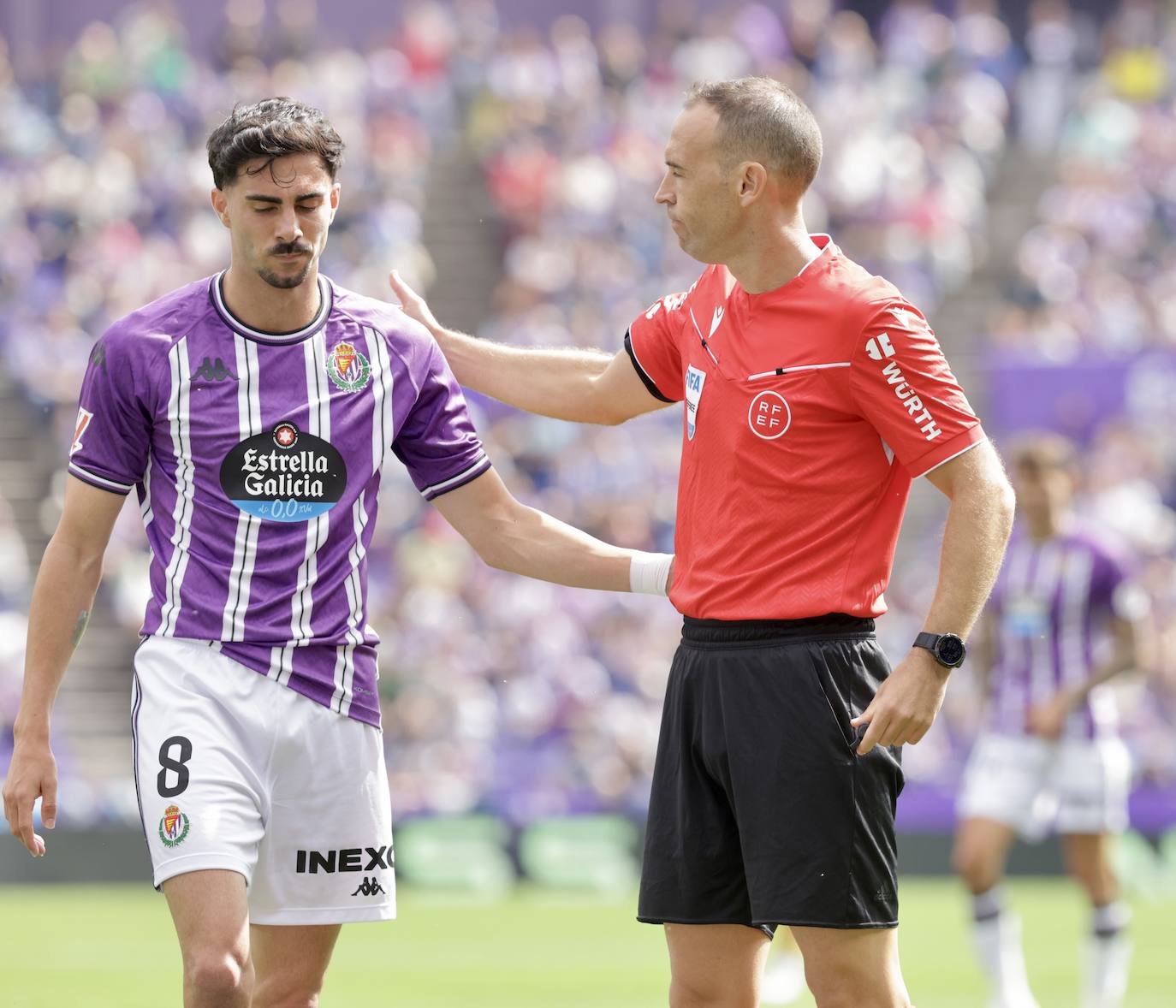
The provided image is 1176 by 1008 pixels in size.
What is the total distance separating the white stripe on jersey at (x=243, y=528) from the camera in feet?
15.9

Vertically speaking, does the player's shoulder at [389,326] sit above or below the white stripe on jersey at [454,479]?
above

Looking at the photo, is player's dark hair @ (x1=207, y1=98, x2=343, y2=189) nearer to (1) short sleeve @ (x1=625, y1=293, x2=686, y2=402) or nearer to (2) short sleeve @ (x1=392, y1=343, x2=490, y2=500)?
(2) short sleeve @ (x1=392, y1=343, x2=490, y2=500)

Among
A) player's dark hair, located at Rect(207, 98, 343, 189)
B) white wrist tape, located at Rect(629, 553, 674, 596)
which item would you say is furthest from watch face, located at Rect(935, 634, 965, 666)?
player's dark hair, located at Rect(207, 98, 343, 189)

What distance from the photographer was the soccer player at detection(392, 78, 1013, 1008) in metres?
4.65

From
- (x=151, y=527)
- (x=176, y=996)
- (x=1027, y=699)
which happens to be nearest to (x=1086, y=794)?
(x=1027, y=699)

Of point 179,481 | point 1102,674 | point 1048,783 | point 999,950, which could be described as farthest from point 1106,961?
point 179,481

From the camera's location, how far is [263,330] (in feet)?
16.3

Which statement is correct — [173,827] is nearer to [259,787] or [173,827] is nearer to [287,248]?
[259,787]

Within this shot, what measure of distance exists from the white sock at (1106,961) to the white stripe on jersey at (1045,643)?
3.75ft

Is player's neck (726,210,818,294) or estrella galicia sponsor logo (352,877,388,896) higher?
player's neck (726,210,818,294)

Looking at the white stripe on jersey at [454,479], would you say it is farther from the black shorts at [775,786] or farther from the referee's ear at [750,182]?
the referee's ear at [750,182]

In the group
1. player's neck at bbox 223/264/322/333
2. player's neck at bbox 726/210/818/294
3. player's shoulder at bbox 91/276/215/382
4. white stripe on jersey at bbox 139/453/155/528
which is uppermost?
player's neck at bbox 726/210/818/294

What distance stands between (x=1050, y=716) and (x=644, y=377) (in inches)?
182

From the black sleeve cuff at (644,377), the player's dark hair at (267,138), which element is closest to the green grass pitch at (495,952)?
the black sleeve cuff at (644,377)
